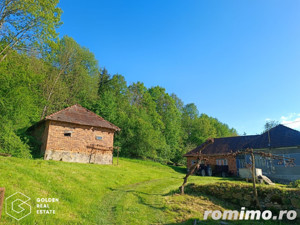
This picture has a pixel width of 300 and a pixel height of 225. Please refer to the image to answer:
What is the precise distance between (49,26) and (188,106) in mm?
50181

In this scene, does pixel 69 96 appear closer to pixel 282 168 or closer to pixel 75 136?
pixel 75 136

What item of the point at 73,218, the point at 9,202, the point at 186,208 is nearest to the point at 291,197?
the point at 186,208

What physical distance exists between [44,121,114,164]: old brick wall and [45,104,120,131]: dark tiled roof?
465 mm

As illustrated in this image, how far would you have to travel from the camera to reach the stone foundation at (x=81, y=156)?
20.3m

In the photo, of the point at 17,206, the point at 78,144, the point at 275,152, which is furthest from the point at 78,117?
the point at 275,152

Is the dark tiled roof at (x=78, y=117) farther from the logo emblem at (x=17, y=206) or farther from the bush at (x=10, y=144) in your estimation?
the logo emblem at (x=17, y=206)

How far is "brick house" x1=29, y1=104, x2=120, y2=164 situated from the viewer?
20.7 meters

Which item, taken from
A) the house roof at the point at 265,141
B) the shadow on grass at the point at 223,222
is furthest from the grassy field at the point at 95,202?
the house roof at the point at 265,141

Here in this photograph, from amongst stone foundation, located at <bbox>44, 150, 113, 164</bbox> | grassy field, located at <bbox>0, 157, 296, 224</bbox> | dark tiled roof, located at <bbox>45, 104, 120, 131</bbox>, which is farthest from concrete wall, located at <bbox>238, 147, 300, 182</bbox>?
dark tiled roof, located at <bbox>45, 104, 120, 131</bbox>

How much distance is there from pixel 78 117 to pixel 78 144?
330cm

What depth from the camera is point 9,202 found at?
6.40 m

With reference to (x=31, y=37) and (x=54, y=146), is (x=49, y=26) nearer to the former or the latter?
(x=31, y=37)

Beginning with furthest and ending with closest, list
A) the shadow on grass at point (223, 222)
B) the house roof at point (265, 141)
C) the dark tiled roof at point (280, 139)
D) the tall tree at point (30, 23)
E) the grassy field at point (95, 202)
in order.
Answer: the house roof at point (265, 141), the dark tiled roof at point (280, 139), the tall tree at point (30, 23), the shadow on grass at point (223, 222), the grassy field at point (95, 202)

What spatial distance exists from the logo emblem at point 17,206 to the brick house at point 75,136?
561 inches
